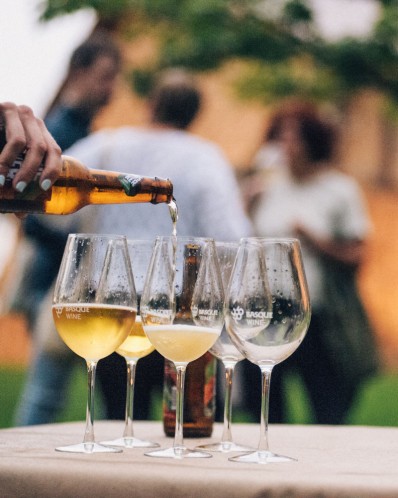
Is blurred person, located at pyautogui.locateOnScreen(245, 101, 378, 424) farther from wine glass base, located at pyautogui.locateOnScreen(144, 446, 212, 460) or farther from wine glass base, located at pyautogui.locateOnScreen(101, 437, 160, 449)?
wine glass base, located at pyautogui.locateOnScreen(144, 446, 212, 460)

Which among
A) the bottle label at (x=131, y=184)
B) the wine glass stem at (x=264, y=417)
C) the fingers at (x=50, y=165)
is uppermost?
the bottle label at (x=131, y=184)


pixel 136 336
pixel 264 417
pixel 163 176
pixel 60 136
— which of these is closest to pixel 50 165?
pixel 136 336

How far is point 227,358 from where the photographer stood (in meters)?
1.19

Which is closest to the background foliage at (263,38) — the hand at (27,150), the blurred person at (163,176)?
the blurred person at (163,176)

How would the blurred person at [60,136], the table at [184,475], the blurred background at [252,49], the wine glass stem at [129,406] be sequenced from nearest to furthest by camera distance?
the table at [184,475], the wine glass stem at [129,406], the blurred person at [60,136], the blurred background at [252,49]

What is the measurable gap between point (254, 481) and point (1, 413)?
16.5ft

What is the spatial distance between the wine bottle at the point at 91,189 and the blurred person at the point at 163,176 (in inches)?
36.6

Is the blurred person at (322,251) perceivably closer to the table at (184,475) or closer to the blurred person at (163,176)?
the blurred person at (163,176)

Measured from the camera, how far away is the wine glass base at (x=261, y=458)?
3.02 feet

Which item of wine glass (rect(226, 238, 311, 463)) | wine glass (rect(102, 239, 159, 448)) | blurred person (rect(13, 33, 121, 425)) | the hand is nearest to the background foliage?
blurred person (rect(13, 33, 121, 425))

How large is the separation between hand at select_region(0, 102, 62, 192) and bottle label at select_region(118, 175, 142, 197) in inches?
8.1

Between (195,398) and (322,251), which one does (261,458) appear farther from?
(322,251)

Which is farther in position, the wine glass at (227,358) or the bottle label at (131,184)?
the bottle label at (131,184)

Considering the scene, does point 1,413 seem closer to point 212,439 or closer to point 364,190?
point 212,439
